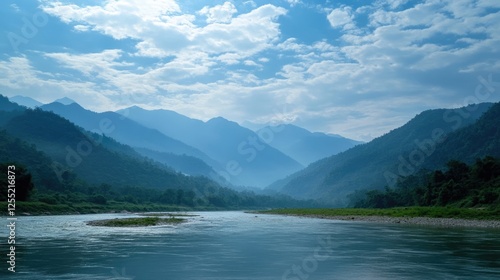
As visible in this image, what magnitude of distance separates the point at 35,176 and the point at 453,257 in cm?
14031

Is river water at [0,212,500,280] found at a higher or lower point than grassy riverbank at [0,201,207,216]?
higher

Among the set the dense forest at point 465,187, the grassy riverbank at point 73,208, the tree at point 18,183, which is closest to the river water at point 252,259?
the dense forest at point 465,187

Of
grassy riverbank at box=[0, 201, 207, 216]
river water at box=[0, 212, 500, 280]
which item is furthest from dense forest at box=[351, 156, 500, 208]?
grassy riverbank at box=[0, 201, 207, 216]

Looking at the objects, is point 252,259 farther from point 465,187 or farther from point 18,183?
point 18,183

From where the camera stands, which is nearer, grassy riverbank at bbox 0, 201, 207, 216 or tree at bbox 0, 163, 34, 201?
grassy riverbank at bbox 0, 201, 207, 216

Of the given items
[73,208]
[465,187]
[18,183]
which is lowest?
[73,208]

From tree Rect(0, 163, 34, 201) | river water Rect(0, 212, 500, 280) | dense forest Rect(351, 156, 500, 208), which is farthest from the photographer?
tree Rect(0, 163, 34, 201)

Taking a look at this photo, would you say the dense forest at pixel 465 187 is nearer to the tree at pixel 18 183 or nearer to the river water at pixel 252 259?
the river water at pixel 252 259

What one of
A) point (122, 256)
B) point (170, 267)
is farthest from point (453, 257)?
point (122, 256)

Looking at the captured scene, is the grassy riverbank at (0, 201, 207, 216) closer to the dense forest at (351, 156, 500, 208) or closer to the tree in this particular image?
the tree

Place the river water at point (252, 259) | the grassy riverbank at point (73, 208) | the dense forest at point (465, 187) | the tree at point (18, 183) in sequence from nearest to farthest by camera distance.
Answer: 1. the river water at point (252, 259)
2. the dense forest at point (465, 187)
3. the grassy riverbank at point (73, 208)
4. the tree at point (18, 183)

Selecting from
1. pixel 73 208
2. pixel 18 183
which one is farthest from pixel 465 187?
pixel 18 183

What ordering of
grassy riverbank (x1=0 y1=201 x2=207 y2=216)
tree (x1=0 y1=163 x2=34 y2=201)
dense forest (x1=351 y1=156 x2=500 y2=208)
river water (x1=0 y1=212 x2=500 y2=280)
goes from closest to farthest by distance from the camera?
river water (x1=0 y1=212 x2=500 y2=280)
dense forest (x1=351 y1=156 x2=500 y2=208)
grassy riverbank (x1=0 y1=201 x2=207 y2=216)
tree (x1=0 y1=163 x2=34 y2=201)

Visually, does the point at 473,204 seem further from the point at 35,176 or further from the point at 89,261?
the point at 35,176
